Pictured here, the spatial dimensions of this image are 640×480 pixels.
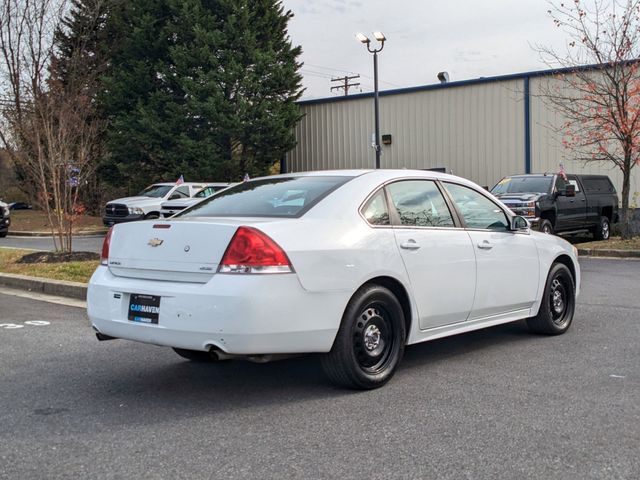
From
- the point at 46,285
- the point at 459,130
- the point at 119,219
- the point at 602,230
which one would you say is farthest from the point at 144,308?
the point at 459,130

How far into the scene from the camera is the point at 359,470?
3.62m

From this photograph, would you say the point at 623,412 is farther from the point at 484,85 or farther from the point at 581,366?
the point at 484,85

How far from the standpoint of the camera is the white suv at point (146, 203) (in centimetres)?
2462

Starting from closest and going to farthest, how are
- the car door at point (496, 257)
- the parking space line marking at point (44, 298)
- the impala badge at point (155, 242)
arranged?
the impala badge at point (155, 242) → the car door at point (496, 257) → the parking space line marking at point (44, 298)

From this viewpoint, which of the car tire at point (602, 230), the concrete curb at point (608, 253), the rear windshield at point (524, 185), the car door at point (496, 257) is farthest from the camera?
the car tire at point (602, 230)

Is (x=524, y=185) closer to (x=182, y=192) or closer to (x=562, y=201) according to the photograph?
(x=562, y=201)

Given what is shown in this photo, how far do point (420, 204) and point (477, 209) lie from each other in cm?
78

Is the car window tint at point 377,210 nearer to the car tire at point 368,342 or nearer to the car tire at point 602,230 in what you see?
the car tire at point 368,342

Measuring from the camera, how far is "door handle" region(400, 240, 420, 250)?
5.38 m

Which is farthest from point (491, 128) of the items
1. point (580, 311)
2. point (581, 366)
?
point (581, 366)

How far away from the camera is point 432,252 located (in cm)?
561

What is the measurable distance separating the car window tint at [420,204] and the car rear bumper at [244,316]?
107 centimetres

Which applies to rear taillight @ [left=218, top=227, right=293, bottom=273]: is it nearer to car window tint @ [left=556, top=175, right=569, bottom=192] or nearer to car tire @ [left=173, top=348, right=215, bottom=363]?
car tire @ [left=173, top=348, right=215, bottom=363]

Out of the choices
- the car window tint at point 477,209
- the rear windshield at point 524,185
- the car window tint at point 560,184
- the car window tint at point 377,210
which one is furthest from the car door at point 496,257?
the car window tint at point 560,184
